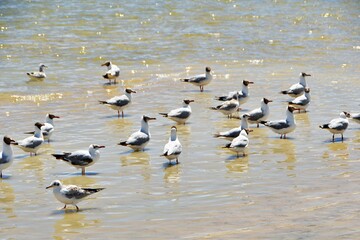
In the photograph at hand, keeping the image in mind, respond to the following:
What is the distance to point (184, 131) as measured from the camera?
19844 millimetres

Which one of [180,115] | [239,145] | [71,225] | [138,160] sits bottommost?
[71,225]

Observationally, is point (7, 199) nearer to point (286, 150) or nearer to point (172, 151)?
point (172, 151)

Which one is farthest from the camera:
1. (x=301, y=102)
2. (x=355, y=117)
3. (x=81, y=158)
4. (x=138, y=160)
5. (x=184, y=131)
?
(x=301, y=102)

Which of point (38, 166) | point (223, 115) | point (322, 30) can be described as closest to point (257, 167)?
point (38, 166)

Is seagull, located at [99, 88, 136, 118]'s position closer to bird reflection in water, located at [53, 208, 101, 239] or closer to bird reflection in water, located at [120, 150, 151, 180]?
Result: bird reflection in water, located at [120, 150, 151, 180]

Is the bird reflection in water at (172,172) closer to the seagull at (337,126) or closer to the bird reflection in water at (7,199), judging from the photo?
the bird reflection in water at (7,199)

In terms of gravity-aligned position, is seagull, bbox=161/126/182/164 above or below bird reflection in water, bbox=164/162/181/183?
above

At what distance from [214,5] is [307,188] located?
41.5 meters

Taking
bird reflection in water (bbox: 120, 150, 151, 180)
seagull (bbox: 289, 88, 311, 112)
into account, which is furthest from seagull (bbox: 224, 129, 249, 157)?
seagull (bbox: 289, 88, 311, 112)

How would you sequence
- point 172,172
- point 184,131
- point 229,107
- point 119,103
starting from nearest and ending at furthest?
point 172,172 < point 184,131 < point 229,107 < point 119,103

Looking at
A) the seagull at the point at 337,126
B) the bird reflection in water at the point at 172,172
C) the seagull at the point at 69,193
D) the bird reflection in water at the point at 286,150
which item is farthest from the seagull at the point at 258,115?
the seagull at the point at 69,193

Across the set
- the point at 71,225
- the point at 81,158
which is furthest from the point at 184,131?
the point at 71,225

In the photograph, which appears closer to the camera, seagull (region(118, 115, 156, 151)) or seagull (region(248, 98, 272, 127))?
seagull (region(118, 115, 156, 151))

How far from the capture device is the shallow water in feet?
42.1
